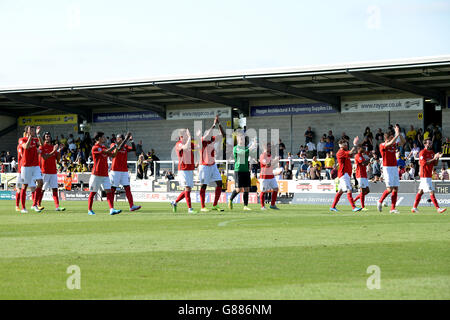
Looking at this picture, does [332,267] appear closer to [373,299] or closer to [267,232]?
[373,299]

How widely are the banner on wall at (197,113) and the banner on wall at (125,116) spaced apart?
1.22 m

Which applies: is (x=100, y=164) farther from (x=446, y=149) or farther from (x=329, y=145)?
(x=329, y=145)

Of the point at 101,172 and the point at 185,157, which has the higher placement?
the point at 185,157

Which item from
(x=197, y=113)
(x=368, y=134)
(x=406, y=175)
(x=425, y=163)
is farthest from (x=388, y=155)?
(x=197, y=113)

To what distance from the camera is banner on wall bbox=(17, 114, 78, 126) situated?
54134 mm

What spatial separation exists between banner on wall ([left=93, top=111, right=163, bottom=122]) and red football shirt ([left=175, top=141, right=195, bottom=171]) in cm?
3093

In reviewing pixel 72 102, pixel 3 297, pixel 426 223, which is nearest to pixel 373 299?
pixel 3 297

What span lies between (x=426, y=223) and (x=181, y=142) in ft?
23.4

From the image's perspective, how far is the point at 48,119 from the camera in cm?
5525

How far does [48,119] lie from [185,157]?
1480 inches

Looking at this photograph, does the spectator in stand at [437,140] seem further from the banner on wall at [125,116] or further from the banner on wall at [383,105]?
the banner on wall at [125,116]

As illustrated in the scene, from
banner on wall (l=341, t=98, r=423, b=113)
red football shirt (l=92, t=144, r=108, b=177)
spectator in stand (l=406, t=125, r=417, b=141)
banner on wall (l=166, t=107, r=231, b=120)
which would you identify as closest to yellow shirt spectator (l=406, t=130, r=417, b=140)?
spectator in stand (l=406, t=125, r=417, b=141)

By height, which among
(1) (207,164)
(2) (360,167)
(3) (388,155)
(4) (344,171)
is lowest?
(4) (344,171)

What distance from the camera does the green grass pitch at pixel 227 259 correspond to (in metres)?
7.12
